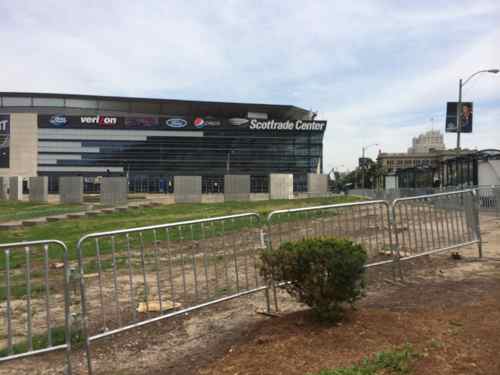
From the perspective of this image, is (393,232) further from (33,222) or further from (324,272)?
(33,222)

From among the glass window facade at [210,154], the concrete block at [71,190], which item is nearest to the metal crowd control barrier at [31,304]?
the concrete block at [71,190]

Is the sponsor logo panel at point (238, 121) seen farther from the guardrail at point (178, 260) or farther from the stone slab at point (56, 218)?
the guardrail at point (178, 260)

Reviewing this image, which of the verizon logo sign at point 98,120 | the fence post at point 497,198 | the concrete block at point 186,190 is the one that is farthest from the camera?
the verizon logo sign at point 98,120

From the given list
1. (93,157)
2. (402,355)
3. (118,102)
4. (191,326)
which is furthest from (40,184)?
→ (118,102)

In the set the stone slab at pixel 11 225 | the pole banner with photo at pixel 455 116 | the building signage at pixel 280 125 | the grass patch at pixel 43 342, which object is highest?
the building signage at pixel 280 125

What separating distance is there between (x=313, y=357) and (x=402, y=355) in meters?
0.71

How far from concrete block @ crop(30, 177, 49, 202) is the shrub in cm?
3280

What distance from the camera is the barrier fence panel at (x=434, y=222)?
7.77 m

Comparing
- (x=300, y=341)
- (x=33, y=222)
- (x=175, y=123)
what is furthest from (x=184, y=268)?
(x=175, y=123)

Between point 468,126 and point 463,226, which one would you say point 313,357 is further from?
point 468,126

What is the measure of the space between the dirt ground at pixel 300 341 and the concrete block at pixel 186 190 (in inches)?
1023

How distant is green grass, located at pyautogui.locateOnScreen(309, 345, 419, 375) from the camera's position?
3.32 meters

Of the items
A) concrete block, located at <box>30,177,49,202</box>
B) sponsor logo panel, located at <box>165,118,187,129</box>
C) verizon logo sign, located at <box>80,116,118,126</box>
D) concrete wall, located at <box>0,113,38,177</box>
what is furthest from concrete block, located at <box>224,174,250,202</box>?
concrete wall, located at <box>0,113,38,177</box>

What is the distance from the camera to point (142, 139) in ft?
299
